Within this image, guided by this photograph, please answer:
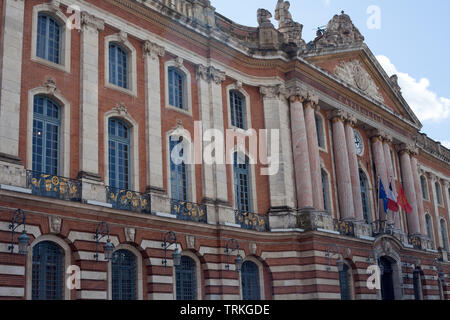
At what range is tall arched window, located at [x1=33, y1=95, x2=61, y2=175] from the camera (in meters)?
19.0

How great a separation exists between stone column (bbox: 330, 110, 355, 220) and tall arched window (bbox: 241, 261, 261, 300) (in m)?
6.62

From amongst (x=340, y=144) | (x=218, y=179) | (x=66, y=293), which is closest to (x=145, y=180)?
(x=218, y=179)

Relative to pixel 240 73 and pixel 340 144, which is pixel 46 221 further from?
pixel 340 144

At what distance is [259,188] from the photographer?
27250 millimetres

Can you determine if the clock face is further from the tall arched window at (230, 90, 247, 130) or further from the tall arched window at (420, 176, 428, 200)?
the tall arched window at (420, 176, 428, 200)

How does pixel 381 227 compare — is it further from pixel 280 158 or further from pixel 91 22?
pixel 91 22

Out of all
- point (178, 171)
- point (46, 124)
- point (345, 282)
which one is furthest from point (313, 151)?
point (46, 124)

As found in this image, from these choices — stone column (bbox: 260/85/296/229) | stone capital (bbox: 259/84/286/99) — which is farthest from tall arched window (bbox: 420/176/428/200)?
stone capital (bbox: 259/84/286/99)

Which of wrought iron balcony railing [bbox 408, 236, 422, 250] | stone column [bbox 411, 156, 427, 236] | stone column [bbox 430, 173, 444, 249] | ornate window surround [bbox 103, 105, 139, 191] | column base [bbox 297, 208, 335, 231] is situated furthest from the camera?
stone column [bbox 430, 173, 444, 249]

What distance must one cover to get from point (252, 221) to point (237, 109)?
218 inches

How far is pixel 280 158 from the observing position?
27.8 m
